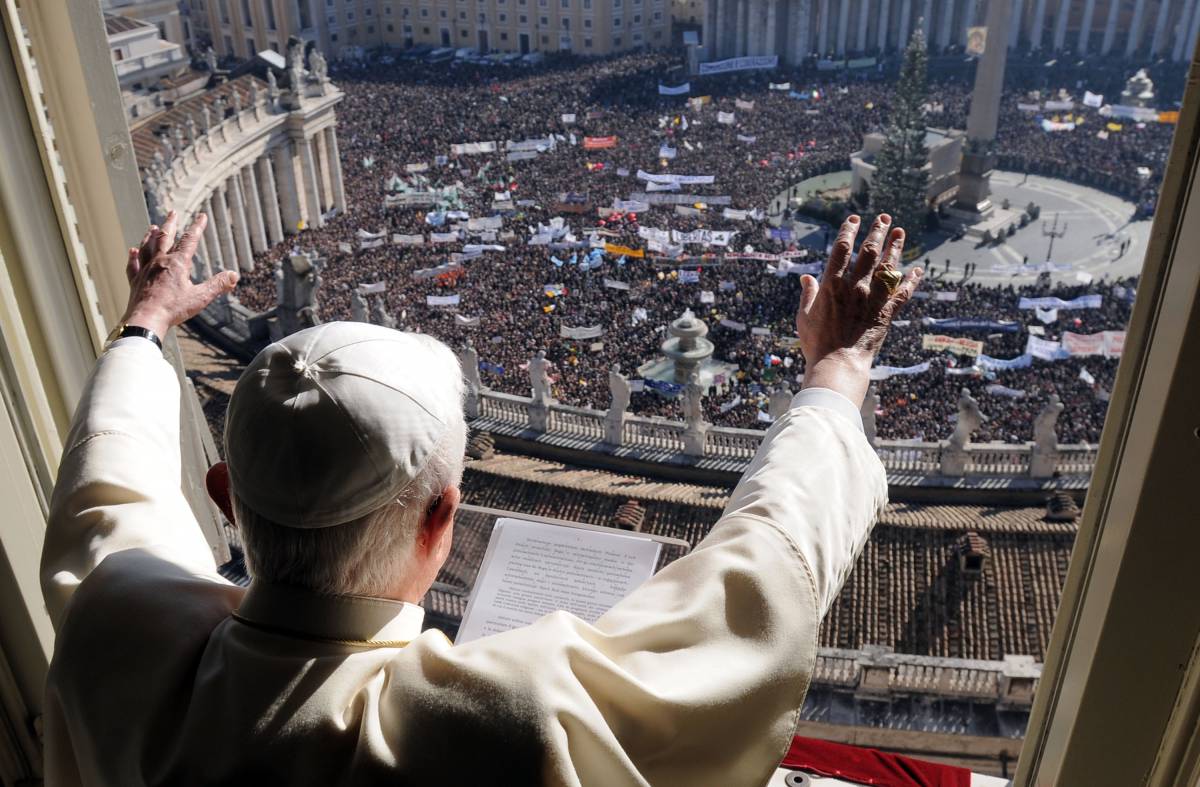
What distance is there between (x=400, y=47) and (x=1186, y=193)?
31.7 meters

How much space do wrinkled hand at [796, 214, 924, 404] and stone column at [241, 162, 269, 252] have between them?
15.3m

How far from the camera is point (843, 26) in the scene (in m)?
30.8

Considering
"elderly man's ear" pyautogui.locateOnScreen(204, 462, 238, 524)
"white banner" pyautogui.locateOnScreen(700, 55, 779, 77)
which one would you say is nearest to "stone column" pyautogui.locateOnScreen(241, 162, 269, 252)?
"white banner" pyautogui.locateOnScreen(700, 55, 779, 77)

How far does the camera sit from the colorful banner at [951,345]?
10656mm

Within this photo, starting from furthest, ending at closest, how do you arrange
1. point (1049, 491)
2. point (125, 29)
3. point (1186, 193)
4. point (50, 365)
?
point (125, 29) → point (1049, 491) → point (50, 365) → point (1186, 193)

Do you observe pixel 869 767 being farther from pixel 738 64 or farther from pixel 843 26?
pixel 843 26

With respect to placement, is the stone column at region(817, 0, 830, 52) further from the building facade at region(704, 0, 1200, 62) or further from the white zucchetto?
the white zucchetto

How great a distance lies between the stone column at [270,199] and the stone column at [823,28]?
1875cm

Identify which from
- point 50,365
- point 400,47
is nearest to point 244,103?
point 400,47

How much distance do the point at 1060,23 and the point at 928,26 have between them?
134 inches

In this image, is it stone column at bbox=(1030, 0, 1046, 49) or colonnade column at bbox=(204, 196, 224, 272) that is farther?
stone column at bbox=(1030, 0, 1046, 49)

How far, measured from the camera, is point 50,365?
1.95 m

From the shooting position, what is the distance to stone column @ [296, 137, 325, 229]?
16.7 m

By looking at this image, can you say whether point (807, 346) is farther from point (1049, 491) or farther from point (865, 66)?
point (865, 66)
